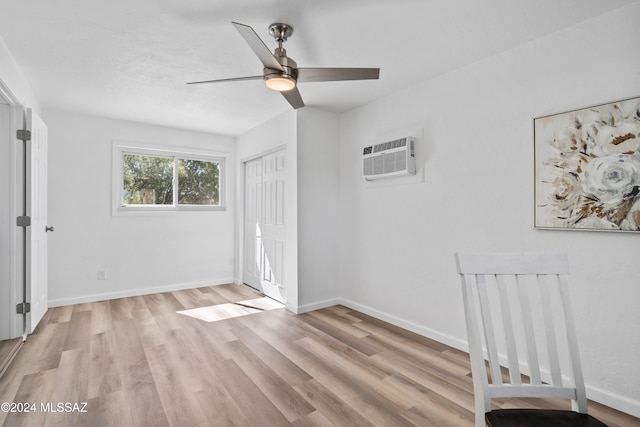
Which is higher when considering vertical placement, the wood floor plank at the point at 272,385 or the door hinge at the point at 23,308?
the door hinge at the point at 23,308

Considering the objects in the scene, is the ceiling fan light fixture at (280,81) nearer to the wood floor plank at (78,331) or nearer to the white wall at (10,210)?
the white wall at (10,210)

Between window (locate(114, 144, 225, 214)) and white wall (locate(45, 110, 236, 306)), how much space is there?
0.42ft

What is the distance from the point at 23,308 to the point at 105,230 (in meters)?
1.44

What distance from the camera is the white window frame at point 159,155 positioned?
429 centimetres

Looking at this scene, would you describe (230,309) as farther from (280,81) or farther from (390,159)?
(280,81)

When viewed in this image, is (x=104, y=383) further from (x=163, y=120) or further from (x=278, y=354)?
(x=163, y=120)

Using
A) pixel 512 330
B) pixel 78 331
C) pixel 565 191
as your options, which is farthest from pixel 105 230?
pixel 565 191

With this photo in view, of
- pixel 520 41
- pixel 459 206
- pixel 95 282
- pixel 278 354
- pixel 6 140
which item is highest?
pixel 520 41

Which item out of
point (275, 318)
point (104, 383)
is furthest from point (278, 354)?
point (104, 383)

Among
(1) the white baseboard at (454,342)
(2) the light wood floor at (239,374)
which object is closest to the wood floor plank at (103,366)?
(2) the light wood floor at (239,374)

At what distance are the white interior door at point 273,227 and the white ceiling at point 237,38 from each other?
1.10 meters

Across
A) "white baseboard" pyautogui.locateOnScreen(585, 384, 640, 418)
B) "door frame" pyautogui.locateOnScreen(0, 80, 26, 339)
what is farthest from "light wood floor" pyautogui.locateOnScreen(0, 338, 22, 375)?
"white baseboard" pyautogui.locateOnScreen(585, 384, 640, 418)

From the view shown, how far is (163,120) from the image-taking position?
14.1 feet

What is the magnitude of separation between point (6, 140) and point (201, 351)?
2.50 meters
